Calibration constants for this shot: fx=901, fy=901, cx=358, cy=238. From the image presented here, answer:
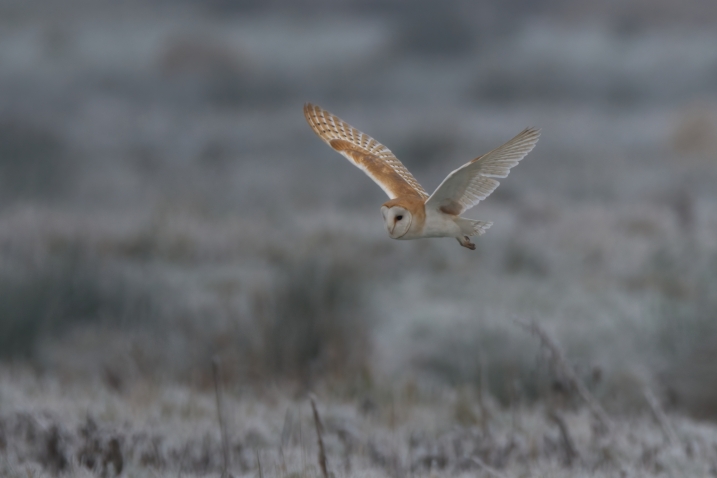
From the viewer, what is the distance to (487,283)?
12.7 metres

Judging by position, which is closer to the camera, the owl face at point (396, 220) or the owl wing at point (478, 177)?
the owl face at point (396, 220)

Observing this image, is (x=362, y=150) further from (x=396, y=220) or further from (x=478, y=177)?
(x=396, y=220)

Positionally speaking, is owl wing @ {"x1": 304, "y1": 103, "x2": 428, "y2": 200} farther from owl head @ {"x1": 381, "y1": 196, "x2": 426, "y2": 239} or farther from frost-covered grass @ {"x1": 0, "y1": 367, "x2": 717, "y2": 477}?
frost-covered grass @ {"x1": 0, "y1": 367, "x2": 717, "y2": 477}

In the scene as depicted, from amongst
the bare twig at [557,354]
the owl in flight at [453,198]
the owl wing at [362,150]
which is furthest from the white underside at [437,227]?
the bare twig at [557,354]

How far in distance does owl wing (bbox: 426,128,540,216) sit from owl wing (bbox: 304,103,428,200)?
15 centimetres

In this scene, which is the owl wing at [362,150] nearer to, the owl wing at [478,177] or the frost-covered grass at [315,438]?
the owl wing at [478,177]

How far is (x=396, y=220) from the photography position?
1.42m

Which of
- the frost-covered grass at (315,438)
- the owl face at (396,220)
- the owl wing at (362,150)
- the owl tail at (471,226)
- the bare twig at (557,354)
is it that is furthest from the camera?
the frost-covered grass at (315,438)

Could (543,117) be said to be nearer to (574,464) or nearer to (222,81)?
(222,81)

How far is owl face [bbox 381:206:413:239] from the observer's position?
139 centimetres

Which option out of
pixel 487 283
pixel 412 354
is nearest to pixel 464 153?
pixel 487 283

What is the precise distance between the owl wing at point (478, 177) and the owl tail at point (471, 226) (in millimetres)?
23

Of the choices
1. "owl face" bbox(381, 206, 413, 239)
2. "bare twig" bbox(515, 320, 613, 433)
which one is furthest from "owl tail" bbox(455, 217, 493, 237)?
"bare twig" bbox(515, 320, 613, 433)

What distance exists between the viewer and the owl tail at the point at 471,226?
1.50 meters
